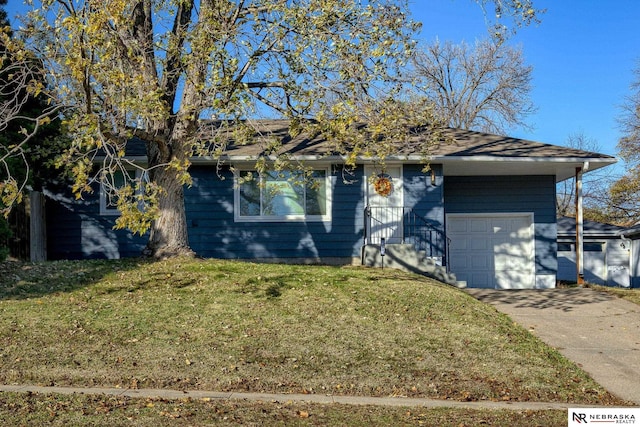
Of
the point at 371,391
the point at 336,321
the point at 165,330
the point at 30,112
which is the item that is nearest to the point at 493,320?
the point at 336,321

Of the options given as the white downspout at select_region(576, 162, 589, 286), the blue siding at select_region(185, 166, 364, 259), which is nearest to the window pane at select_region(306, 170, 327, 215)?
the blue siding at select_region(185, 166, 364, 259)

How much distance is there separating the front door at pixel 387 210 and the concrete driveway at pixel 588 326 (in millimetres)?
2682

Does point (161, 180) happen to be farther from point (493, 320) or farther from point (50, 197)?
point (493, 320)

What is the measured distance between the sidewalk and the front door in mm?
9727

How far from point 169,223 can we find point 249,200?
4077 mm

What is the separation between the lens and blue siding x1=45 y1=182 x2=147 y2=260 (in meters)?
17.6

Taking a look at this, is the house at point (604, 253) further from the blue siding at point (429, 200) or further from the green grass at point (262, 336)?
the green grass at point (262, 336)

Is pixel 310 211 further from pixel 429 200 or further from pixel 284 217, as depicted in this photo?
pixel 429 200

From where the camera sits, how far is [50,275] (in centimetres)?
1270

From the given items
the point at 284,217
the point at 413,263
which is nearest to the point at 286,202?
the point at 284,217

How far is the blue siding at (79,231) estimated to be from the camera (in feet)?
57.9

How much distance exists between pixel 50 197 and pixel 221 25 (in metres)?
8.58

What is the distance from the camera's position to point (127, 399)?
24.5 feet

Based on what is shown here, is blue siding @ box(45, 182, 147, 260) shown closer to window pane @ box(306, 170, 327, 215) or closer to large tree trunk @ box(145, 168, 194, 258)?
large tree trunk @ box(145, 168, 194, 258)
